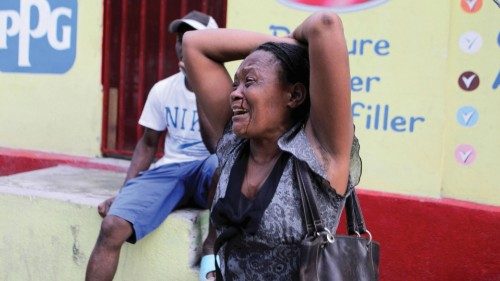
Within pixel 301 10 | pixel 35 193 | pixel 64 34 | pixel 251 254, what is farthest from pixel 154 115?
pixel 251 254

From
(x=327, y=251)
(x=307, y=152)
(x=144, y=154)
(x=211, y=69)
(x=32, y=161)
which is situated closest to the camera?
(x=327, y=251)

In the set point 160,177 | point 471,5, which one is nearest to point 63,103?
point 160,177

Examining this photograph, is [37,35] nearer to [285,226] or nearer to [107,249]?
Result: [107,249]

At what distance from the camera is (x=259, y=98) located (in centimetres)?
176

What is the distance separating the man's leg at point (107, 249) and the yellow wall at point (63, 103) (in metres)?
1.67

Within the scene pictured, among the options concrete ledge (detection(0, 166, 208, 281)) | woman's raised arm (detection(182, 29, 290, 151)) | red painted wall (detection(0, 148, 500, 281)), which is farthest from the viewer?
red painted wall (detection(0, 148, 500, 281))

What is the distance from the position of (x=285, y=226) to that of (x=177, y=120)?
6.68ft

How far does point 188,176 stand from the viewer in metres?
3.48

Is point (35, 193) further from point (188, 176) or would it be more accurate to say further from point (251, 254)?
point (251, 254)

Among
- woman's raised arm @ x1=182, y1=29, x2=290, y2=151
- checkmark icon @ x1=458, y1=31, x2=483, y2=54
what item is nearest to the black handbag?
woman's raised arm @ x1=182, y1=29, x2=290, y2=151

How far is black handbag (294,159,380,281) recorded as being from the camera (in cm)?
157

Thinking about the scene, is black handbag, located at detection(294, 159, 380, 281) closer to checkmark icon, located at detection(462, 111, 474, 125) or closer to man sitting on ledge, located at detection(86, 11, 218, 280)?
man sitting on ledge, located at detection(86, 11, 218, 280)

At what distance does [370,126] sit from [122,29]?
1.98 m

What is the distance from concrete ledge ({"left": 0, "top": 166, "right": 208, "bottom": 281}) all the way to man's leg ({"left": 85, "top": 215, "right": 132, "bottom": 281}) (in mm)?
280
